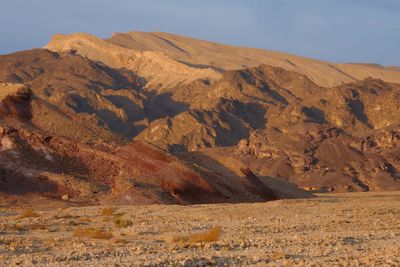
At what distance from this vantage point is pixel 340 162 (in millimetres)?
103875

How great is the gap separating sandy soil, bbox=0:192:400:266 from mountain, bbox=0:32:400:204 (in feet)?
26.2

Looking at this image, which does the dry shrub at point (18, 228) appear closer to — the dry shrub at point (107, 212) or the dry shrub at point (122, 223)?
the dry shrub at point (122, 223)

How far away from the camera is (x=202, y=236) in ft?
64.8

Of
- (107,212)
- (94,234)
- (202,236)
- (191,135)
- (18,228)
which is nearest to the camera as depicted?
(202,236)

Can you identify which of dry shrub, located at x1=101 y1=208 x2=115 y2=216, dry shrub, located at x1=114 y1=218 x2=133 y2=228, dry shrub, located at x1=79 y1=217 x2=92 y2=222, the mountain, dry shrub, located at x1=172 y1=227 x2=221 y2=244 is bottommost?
dry shrub, located at x1=79 y1=217 x2=92 y2=222

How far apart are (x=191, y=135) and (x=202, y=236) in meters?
118

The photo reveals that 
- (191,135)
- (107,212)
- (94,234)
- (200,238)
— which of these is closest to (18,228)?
(94,234)

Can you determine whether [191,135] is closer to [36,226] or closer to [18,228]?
[36,226]

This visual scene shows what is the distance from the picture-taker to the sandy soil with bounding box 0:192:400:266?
1583 cm

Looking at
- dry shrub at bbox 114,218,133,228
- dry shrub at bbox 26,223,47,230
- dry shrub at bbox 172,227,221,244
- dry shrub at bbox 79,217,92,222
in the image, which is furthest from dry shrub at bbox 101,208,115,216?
dry shrub at bbox 172,227,221,244

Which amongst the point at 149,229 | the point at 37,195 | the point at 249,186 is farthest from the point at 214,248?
the point at 249,186

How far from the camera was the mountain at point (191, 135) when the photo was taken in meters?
42.2

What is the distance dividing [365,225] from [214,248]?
961 cm

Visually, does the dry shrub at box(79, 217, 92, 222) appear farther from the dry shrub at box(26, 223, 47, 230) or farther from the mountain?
the mountain
